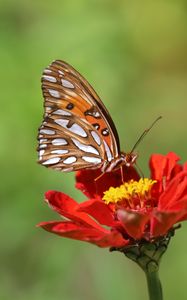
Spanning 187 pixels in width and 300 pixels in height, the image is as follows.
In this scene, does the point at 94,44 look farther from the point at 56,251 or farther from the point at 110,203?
the point at 110,203

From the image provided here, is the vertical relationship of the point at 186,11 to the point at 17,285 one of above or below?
above

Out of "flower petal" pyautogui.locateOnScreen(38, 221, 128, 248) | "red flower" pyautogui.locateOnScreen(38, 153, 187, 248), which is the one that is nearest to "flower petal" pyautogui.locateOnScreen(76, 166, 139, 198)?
"red flower" pyautogui.locateOnScreen(38, 153, 187, 248)

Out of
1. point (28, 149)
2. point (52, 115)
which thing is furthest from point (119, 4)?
point (52, 115)

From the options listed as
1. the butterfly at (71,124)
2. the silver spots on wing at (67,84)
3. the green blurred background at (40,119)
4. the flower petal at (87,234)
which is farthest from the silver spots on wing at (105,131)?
the green blurred background at (40,119)

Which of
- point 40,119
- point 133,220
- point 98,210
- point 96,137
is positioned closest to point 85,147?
point 96,137

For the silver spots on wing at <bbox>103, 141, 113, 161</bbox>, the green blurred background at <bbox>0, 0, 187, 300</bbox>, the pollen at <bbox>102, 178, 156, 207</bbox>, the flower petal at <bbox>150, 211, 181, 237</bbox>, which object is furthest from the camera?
the green blurred background at <bbox>0, 0, 187, 300</bbox>

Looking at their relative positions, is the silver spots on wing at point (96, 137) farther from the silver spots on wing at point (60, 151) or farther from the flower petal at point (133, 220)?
the flower petal at point (133, 220)

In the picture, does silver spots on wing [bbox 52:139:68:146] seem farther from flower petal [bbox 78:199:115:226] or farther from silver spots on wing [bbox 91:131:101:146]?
flower petal [bbox 78:199:115:226]
